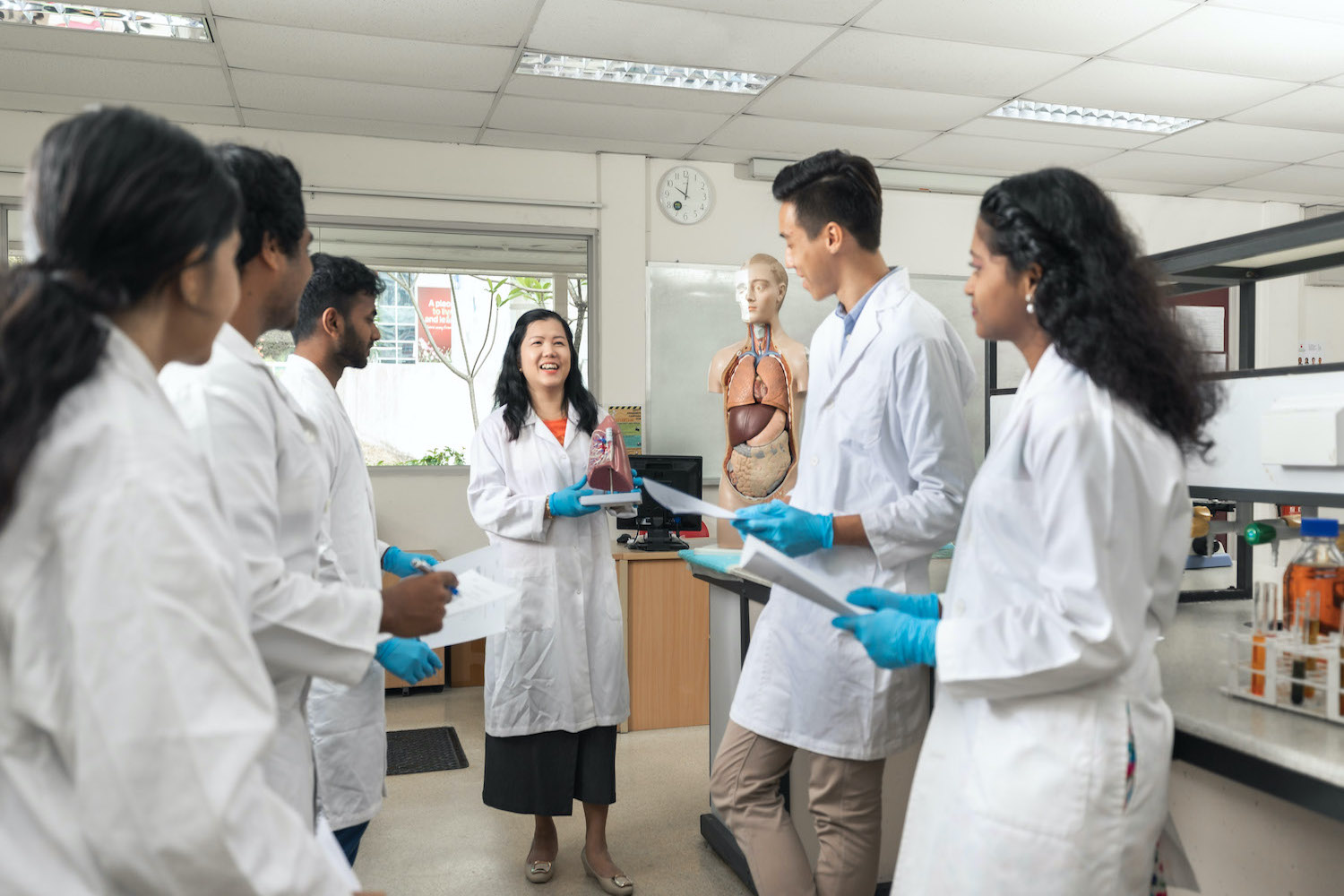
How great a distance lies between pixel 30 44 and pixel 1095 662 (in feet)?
12.6

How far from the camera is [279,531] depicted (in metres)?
1.23

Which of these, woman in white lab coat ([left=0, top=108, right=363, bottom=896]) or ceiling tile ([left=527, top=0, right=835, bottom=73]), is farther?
ceiling tile ([left=527, top=0, right=835, bottom=73])

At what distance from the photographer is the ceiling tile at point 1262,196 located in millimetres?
5418

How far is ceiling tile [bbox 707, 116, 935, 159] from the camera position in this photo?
4324 mm

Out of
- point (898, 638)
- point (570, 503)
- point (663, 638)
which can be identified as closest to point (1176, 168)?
point (663, 638)

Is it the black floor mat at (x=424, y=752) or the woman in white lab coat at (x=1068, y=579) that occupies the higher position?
the woman in white lab coat at (x=1068, y=579)

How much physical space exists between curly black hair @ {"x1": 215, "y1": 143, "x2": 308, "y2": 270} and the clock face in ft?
12.0

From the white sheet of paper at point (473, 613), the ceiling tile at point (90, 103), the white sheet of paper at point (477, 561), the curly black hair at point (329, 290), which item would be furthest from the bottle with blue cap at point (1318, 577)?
the ceiling tile at point (90, 103)

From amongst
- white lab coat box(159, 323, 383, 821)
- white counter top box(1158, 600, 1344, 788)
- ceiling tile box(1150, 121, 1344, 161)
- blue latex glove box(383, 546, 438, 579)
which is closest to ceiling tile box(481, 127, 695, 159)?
ceiling tile box(1150, 121, 1344, 161)

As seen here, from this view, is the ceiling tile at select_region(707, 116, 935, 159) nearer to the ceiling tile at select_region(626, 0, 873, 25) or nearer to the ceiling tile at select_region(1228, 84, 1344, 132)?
the ceiling tile at select_region(626, 0, 873, 25)

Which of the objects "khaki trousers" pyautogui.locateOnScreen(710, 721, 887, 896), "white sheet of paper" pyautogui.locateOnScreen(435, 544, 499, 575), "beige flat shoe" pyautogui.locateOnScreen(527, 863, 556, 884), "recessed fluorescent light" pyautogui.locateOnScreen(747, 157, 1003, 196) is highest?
"recessed fluorescent light" pyautogui.locateOnScreen(747, 157, 1003, 196)

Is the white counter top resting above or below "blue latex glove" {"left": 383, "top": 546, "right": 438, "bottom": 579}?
below

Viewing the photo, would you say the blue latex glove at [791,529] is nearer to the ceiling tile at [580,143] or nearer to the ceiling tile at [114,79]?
the ceiling tile at [114,79]

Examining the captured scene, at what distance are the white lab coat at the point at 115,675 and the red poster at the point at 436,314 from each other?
4413mm
